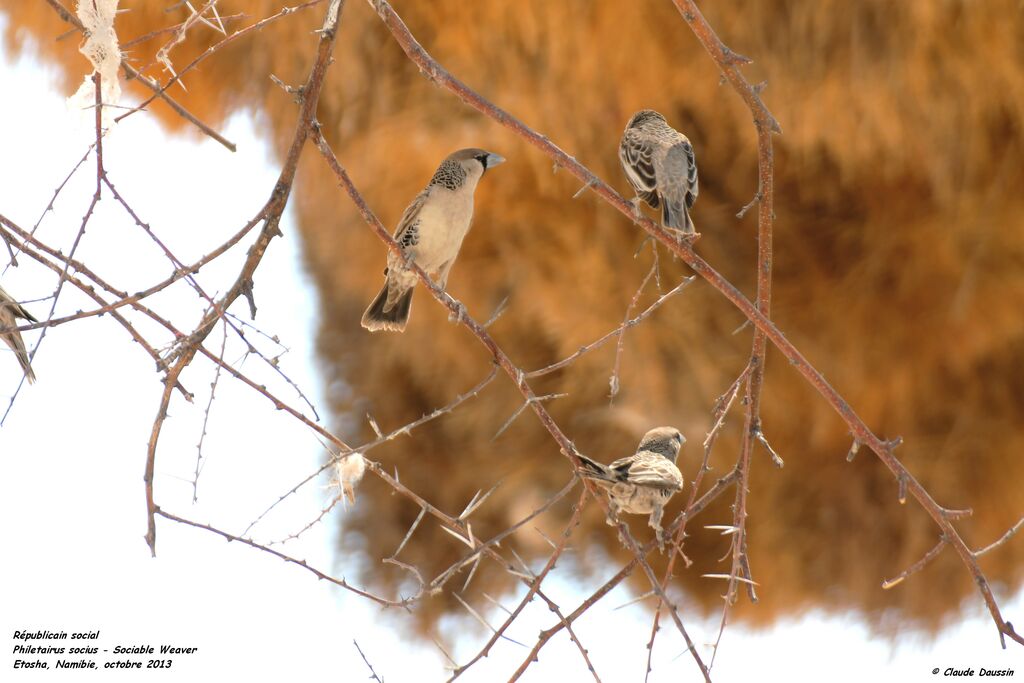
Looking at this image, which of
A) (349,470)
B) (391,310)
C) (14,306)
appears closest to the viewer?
(349,470)

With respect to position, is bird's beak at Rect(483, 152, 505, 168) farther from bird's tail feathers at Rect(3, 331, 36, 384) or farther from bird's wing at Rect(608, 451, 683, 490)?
bird's tail feathers at Rect(3, 331, 36, 384)

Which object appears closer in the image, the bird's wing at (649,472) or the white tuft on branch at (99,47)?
the white tuft on branch at (99,47)

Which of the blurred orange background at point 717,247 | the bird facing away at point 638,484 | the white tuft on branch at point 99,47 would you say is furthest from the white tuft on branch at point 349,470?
the blurred orange background at point 717,247

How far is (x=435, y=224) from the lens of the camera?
0.93 metres

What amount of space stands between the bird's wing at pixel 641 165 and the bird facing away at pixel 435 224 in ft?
0.37

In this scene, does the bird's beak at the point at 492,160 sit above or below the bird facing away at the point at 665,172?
above

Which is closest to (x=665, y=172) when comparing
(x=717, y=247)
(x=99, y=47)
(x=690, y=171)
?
(x=690, y=171)

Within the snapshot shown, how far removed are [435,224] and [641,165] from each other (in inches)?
7.3

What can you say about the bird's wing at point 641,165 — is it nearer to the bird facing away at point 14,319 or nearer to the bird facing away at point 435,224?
→ the bird facing away at point 435,224

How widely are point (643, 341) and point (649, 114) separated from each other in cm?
45

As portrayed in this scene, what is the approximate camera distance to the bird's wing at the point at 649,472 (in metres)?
0.77

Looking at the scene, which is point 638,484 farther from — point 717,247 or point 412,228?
point 717,247

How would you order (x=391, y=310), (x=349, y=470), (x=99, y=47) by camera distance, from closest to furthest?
(x=99, y=47) < (x=349, y=470) < (x=391, y=310)

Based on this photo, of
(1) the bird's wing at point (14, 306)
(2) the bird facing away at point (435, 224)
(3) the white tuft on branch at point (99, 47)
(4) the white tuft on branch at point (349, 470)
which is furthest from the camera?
(2) the bird facing away at point (435, 224)
